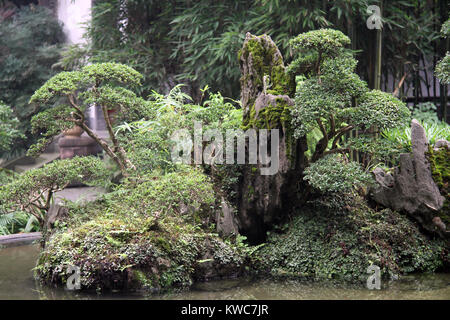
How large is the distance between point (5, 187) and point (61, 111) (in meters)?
1.07

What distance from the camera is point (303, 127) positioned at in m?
4.59

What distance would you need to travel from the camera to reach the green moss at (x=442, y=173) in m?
4.80

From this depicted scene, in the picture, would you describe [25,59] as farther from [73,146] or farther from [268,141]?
[268,141]

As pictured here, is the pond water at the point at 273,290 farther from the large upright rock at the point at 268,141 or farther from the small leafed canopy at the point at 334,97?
the small leafed canopy at the point at 334,97

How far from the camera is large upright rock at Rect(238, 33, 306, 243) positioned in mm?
4840

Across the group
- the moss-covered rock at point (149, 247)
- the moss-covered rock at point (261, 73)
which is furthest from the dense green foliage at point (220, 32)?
the moss-covered rock at point (149, 247)

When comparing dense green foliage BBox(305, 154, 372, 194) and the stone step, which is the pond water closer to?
dense green foliage BBox(305, 154, 372, 194)

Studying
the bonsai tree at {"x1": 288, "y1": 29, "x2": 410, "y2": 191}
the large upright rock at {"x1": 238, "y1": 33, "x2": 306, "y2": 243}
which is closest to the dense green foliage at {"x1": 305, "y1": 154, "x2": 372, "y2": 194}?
the bonsai tree at {"x1": 288, "y1": 29, "x2": 410, "y2": 191}

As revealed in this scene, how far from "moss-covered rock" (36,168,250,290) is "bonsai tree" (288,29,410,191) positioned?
1.12 meters

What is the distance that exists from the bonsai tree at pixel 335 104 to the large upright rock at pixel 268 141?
0.20m

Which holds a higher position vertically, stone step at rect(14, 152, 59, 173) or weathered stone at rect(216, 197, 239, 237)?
stone step at rect(14, 152, 59, 173)
